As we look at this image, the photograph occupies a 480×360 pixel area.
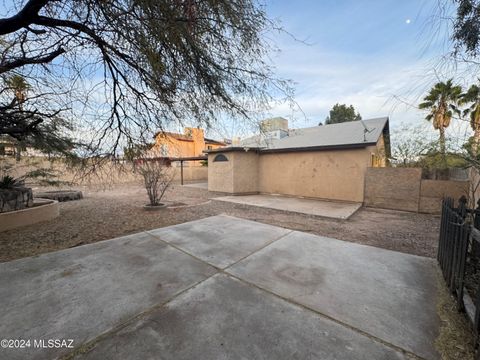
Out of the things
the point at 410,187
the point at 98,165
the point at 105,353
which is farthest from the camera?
the point at 410,187

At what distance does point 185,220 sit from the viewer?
606 cm

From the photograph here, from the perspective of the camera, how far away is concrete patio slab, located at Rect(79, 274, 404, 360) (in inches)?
64.9

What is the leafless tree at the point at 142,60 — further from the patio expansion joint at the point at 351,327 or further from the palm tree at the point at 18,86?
the patio expansion joint at the point at 351,327

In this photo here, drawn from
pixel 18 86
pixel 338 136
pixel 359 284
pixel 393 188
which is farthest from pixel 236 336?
pixel 338 136

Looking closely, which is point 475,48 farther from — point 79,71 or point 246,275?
point 79,71

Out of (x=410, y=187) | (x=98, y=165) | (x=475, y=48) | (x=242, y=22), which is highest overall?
(x=242, y=22)

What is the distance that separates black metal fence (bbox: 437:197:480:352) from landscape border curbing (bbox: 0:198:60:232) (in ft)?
28.6

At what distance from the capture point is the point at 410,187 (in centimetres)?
778

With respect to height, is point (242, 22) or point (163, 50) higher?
point (242, 22)

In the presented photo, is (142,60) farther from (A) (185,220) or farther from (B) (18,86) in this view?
(A) (185,220)

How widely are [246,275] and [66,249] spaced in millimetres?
3618

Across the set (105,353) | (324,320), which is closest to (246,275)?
(324,320)

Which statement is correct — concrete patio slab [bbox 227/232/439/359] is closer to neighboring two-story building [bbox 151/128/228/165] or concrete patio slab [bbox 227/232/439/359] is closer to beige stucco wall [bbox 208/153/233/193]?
neighboring two-story building [bbox 151/128/228/165]

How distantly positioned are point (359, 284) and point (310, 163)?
801 cm
